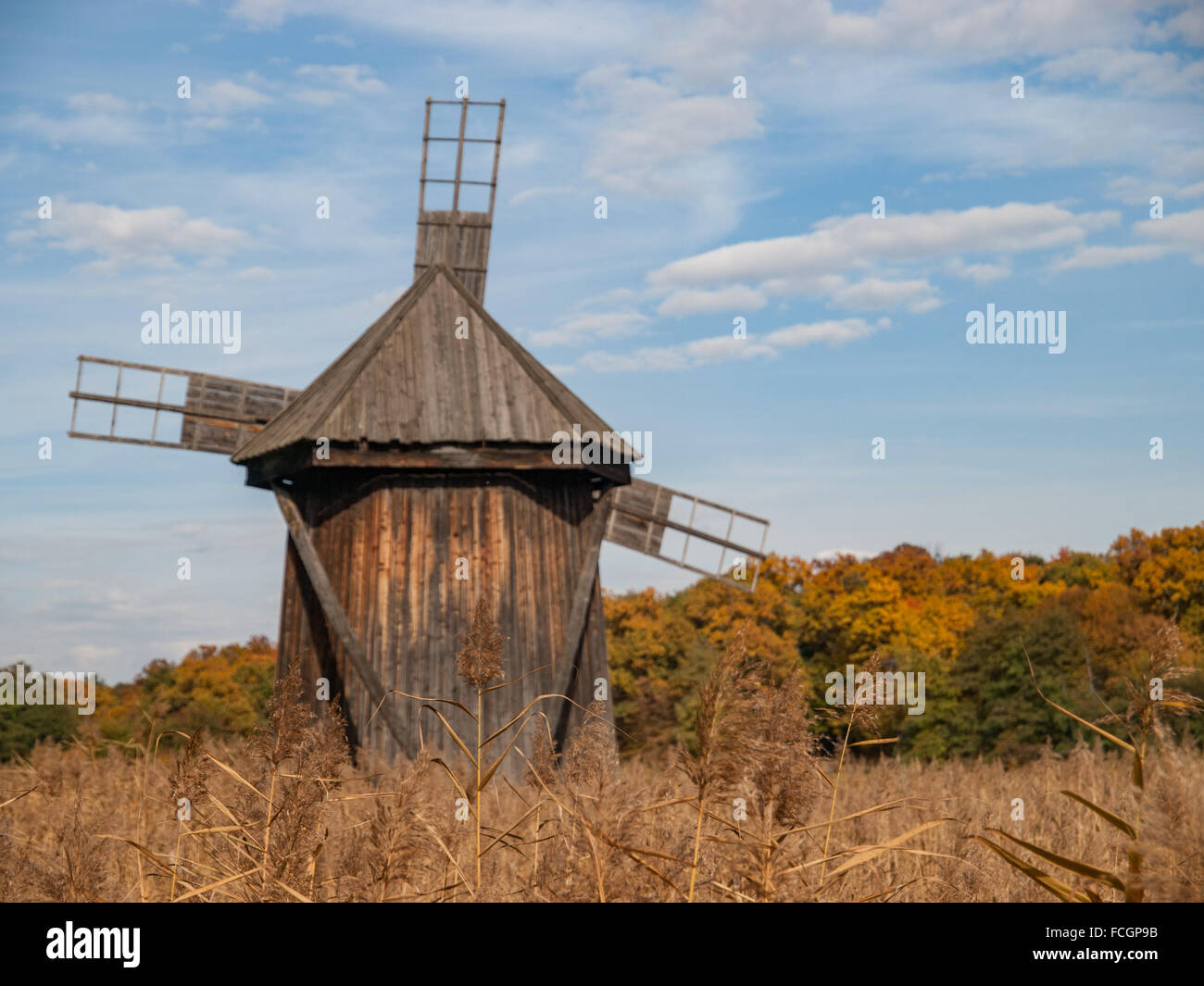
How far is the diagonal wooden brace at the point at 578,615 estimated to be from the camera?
1222cm

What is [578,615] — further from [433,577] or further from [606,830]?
[606,830]

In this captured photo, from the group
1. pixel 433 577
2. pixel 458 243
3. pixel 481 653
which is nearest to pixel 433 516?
pixel 433 577

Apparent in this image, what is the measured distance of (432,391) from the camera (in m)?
12.7

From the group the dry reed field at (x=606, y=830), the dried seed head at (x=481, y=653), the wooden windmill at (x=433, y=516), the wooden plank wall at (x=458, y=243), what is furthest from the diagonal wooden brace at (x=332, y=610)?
the dried seed head at (x=481, y=653)

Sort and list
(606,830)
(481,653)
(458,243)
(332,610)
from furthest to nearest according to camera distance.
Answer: (458,243), (332,610), (481,653), (606,830)

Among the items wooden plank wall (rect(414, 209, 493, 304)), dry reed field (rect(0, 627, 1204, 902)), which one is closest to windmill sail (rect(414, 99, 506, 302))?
wooden plank wall (rect(414, 209, 493, 304))

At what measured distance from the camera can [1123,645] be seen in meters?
29.8

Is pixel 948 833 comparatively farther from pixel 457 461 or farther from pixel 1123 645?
pixel 1123 645

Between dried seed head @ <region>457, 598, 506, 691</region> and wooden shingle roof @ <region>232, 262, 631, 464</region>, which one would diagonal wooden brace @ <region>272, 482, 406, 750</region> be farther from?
dried seed head @ <region>457, 598, 506, 691</region>

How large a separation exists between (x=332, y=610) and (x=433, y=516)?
1.50 meters

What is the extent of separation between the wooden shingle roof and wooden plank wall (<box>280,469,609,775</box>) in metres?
0.61
